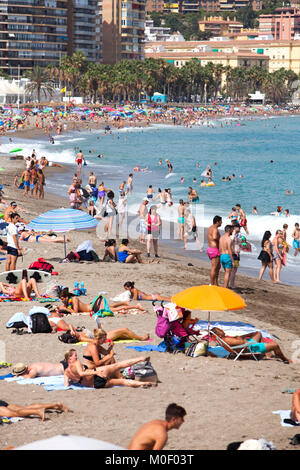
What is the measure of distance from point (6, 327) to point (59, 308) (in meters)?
1.07

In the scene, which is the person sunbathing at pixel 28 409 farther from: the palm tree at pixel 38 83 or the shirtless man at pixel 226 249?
the palm tree at pixel 38 83

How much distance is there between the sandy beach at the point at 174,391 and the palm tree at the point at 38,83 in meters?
106

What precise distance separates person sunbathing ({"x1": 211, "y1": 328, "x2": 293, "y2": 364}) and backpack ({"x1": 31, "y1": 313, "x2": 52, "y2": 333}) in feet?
8.27

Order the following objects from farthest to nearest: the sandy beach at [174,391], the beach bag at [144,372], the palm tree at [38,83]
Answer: the palm tree at [38,83], the beach bag at [144,372], the sandy beach at [174,391]

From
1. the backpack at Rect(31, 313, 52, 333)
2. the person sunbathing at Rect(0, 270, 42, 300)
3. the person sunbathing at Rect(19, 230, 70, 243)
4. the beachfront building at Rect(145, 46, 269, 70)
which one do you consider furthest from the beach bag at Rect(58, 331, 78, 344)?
the beachfront building at Rect(145, 46, 269, 70)

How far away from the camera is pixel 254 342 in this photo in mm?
10617

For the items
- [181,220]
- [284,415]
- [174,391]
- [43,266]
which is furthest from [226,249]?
[181,220]

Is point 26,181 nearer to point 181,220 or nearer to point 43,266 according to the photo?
point 181,220

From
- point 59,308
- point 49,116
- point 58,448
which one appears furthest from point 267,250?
point 49,116

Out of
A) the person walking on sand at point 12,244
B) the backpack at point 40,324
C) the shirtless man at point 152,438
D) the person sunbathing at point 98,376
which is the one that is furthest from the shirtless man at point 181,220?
the shirtless man at point 152,438

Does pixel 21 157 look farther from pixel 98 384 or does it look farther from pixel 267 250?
pixel 98 384

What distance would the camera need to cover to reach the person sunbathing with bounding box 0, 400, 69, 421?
8117mm

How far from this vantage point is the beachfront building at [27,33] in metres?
130

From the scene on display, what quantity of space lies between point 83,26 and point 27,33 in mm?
15387
